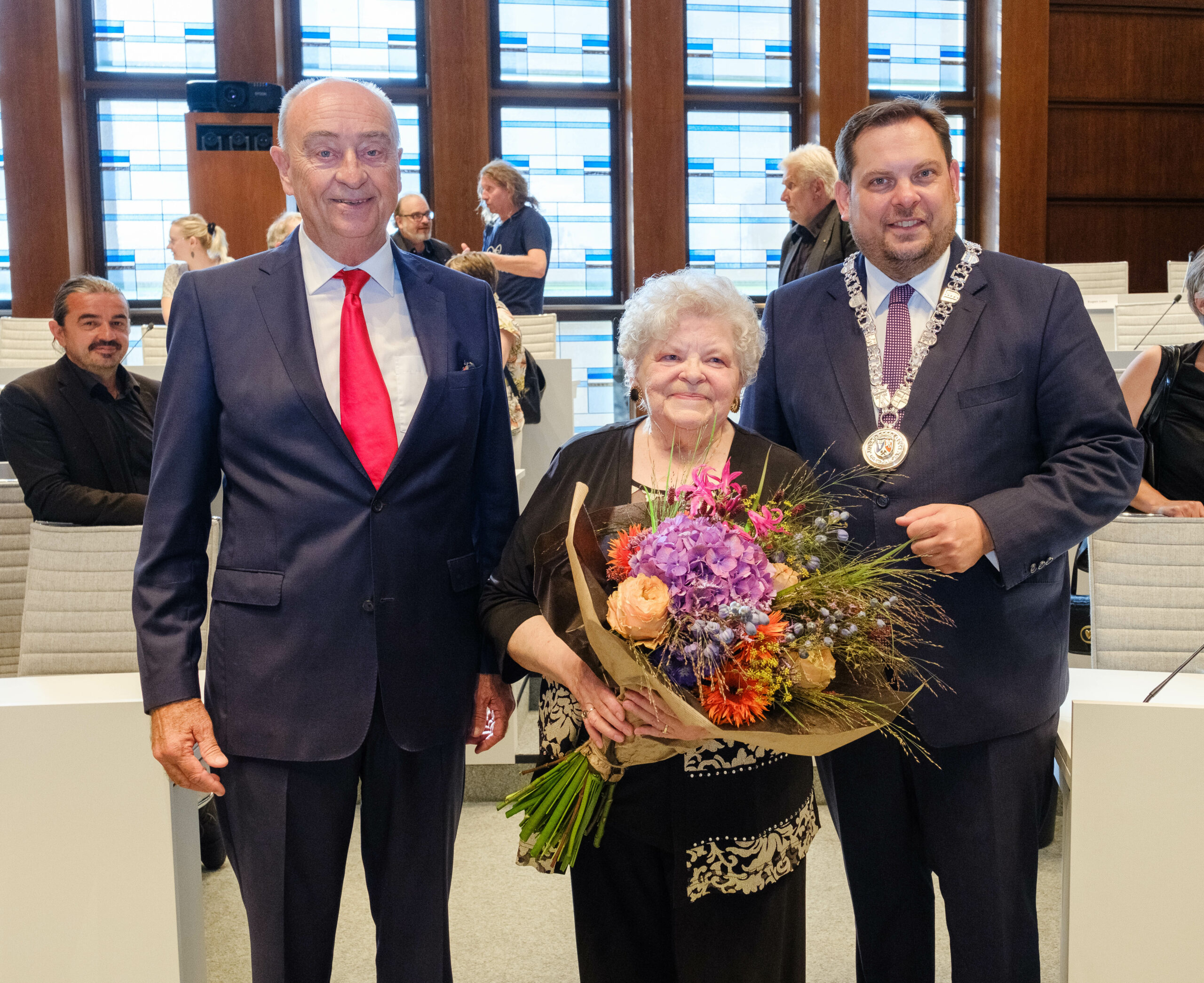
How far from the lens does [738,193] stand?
28.8 ft

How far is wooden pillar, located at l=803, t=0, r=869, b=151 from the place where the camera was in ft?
27.4

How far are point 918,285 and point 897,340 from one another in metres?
0.10

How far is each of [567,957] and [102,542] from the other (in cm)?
158

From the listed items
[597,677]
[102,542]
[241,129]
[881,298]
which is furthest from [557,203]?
[597,677]

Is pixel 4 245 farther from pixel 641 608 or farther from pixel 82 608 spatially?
pixel 641 608

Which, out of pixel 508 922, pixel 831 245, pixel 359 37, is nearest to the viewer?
pixel 508 922

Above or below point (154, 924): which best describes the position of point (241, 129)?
above

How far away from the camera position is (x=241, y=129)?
24.9 ft

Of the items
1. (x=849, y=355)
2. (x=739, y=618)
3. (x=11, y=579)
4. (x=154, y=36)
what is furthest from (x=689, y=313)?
(x=154, y=36)

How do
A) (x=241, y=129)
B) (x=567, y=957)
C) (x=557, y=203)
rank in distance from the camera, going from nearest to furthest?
(x=567, y=957), (x=241, y=129), (x=557, y=203)

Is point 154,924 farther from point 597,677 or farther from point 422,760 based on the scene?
point 597,677

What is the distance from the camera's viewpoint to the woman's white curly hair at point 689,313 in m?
1.74

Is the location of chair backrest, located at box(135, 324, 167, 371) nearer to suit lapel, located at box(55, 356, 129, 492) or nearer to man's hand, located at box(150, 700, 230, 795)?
suit lapel, located at box(55, 356, 129, 492)

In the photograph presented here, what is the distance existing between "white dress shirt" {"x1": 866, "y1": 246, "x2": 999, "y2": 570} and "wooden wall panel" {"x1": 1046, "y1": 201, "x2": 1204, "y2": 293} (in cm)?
789
